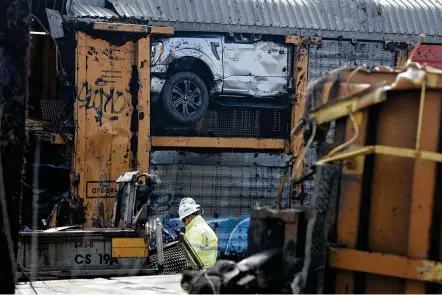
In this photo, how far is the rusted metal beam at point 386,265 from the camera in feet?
16.4

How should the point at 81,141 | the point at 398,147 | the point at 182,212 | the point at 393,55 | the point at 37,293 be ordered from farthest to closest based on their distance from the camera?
1. the point at 393,55
2. the point at 81,141
3. the point at 182,212
4. the point at 37,293
5. the point at 398,147

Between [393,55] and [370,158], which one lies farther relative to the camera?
[393,55]

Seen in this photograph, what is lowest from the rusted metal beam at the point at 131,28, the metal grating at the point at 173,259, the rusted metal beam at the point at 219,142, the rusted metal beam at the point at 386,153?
the metal grating at the point at 173,259

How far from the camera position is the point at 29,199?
642 inches

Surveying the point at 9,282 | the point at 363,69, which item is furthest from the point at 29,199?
the point at 363,69

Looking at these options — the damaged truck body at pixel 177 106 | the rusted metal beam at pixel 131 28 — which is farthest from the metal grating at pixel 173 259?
the rusted metal beam at pixel 131 28

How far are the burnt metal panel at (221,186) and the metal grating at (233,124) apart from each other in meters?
0.37

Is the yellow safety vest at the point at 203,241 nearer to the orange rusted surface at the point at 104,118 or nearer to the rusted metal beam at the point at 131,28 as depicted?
the orange rusted surface at the point at 104,118

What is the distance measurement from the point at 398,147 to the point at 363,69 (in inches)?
18.2

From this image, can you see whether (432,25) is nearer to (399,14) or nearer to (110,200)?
(399,14)

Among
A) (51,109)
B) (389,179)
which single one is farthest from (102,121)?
(389,179)

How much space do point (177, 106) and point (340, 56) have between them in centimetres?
307

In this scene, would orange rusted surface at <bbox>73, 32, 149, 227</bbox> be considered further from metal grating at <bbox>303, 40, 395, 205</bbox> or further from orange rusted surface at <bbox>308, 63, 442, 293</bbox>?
orange rusted surface at <bbox>308, 63, 442, 293</bbox>

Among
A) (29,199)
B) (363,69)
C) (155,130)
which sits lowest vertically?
(29,199)
